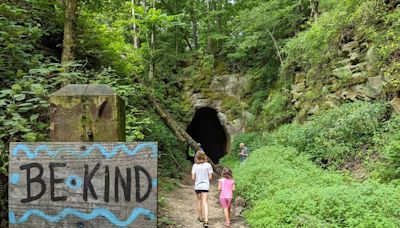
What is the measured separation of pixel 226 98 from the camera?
Result: 19203 mm

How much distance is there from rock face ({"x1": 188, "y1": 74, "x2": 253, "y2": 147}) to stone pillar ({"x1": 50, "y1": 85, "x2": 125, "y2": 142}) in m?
17.0

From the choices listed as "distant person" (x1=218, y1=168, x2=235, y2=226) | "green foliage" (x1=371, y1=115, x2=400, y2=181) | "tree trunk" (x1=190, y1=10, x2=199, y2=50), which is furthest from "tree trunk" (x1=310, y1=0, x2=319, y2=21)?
"distant person" (x1=218, y1=168, x2=235, y2=226)

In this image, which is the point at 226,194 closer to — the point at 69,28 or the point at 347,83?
the point at 69,28

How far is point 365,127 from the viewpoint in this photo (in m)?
7.64

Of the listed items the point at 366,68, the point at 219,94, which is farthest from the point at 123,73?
the point at 219,94

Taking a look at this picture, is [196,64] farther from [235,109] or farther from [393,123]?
[393,123]

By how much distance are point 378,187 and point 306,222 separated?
5.54 ft

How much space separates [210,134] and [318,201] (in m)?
21.4

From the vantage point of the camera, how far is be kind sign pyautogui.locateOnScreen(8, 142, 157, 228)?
1244mm

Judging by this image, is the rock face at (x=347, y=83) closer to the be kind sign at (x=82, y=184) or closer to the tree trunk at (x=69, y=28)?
the tree trunk at (x=69, y=28)

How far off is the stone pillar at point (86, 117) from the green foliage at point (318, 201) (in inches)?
137

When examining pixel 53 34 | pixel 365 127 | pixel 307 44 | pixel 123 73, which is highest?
pixel 307 44

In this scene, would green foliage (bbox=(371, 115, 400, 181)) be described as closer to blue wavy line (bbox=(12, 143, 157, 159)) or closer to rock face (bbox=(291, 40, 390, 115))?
rock face (bbox=(291, 40, 390, 115))

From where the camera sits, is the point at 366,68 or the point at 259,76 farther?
the point at 259,76
